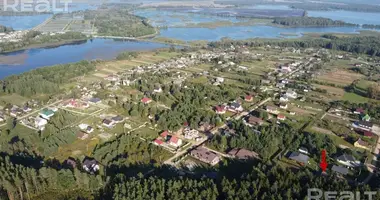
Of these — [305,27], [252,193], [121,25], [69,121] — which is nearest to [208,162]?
[252,193]

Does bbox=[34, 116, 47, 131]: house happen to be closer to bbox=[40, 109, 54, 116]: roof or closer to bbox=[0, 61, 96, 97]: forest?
bbox=[40, 109, 54, 116]: roof

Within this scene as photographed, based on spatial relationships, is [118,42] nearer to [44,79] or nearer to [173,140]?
[44,79]

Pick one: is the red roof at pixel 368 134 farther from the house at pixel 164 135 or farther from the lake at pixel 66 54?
the lake at pixel 66 54

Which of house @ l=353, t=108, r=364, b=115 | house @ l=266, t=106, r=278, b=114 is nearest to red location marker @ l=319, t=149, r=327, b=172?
house @ l=266, t=106, r=278, b=114

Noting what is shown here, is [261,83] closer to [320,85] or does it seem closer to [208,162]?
[320,85]

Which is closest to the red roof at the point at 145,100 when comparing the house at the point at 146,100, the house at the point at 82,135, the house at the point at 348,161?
the house at the point at 146,100
